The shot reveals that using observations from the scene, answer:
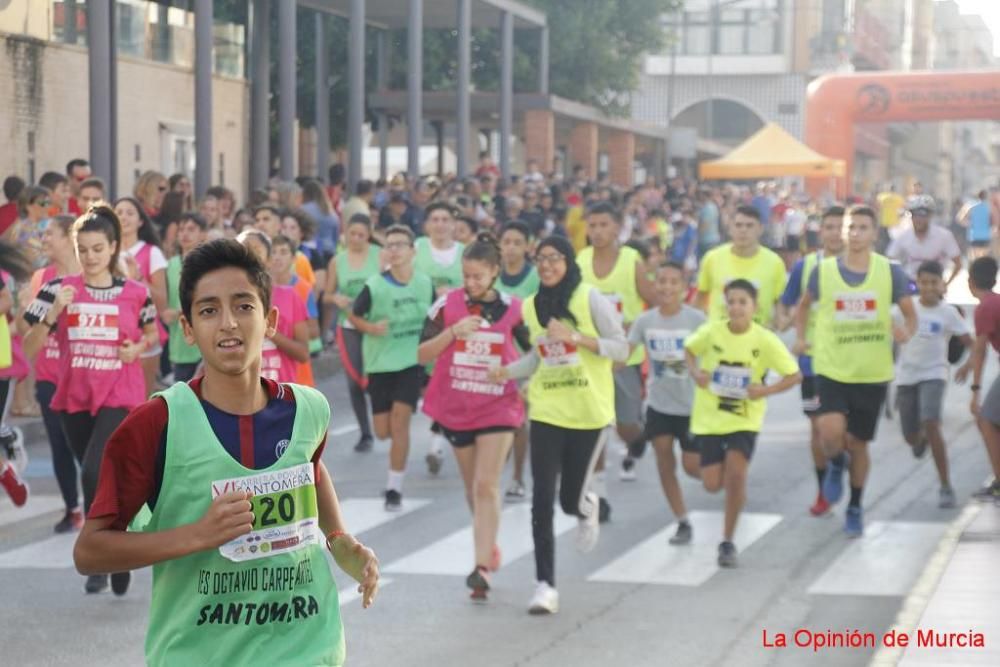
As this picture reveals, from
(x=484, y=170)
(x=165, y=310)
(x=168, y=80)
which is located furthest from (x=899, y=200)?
(x=165, y=310)

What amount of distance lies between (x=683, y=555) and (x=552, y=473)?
1.57 m

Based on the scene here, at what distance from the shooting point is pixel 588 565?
10.3 m

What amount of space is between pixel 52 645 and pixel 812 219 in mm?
33637

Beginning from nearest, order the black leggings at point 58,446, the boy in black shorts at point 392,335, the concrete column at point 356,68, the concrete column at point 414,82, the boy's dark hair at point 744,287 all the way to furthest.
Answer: the black leggings at point 58,446, the boy's dark hair at point 744,287, the boy in black shorts at point 392,335, the concrete column at point 356,68, the concrete column at point 414,82

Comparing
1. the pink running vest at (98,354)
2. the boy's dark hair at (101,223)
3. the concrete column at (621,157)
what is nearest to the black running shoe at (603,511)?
the pink running vest at (98,354)

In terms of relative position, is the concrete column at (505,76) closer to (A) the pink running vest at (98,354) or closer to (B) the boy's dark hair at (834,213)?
(B) the boy's dark hair at (834,213)

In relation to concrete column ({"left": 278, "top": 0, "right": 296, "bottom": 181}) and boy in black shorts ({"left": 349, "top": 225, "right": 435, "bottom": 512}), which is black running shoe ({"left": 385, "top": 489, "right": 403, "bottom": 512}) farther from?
concrete column ({"left": 278, "top": 0, "right": 296, "bottom": 181})

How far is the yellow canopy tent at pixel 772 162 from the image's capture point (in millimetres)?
43344

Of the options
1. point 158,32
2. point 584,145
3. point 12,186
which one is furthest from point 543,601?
point 584,145

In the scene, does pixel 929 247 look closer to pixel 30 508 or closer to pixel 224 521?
pixel 30 508

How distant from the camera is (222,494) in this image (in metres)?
4.22

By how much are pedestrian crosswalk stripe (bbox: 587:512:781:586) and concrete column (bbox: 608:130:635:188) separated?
35.9m

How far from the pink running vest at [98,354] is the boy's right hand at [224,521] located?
5.47 metres

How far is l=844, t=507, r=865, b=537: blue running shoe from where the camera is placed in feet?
36.6
